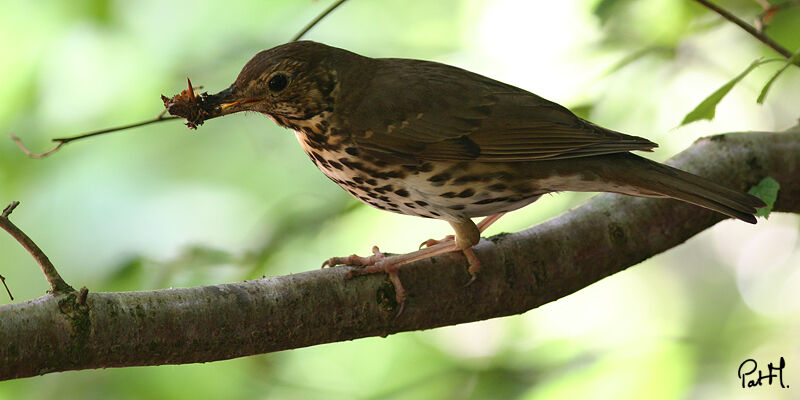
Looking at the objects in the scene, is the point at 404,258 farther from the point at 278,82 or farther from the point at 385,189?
the point at 278,82

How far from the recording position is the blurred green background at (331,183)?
380cm

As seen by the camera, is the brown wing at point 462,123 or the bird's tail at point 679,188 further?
the brown wing at point 462,123

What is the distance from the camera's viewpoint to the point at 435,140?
10.5 ft

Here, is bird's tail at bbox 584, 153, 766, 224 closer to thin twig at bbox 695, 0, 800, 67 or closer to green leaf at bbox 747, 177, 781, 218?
green leaf at bbox 747, 177, 781, 218

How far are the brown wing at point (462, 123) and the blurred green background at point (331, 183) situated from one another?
0.29 metres

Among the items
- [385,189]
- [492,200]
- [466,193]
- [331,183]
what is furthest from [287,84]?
[331,183]

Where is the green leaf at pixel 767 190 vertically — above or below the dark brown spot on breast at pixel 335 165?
above

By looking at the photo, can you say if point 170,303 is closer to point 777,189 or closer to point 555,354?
point 555,354

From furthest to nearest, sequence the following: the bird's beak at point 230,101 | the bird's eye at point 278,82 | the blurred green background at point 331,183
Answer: the blurred green background at point 331,183 < the bird's eye at point 278,82 < the bird's beak at point 230,101

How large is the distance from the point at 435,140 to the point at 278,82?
0.67m

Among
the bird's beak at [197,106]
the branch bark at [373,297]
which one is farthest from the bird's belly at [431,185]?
the bird's beak at [197,106]
